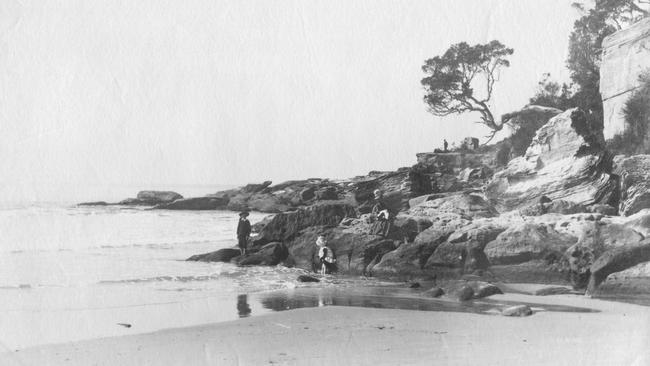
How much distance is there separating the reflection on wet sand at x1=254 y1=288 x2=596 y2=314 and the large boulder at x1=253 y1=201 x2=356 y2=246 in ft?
11.9

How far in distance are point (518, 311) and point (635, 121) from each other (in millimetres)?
8043

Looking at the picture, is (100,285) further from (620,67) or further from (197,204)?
(197,204)

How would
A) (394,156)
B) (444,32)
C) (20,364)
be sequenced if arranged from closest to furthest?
(20,364) < (444,32) < (394,156)

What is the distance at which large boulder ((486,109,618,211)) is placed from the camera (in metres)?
11.1

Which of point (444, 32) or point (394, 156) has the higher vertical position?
point (444, 32)

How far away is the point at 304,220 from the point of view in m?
12.4

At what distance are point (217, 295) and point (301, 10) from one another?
12.7 ft

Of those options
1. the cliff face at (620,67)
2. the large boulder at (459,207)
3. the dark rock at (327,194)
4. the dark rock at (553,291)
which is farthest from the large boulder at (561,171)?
the dark rock at (553,291)

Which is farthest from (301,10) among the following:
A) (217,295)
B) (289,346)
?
(289,346)

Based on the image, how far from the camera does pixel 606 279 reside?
7.53 m

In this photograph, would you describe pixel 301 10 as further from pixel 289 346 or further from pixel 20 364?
pixel 20 364

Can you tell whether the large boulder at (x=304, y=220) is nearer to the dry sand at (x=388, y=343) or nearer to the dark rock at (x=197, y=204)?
the dry sand at (x=388, y=343)

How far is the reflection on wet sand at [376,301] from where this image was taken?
695 cm

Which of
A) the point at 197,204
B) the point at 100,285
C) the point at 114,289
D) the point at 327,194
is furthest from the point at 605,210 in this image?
the point at 197,204
